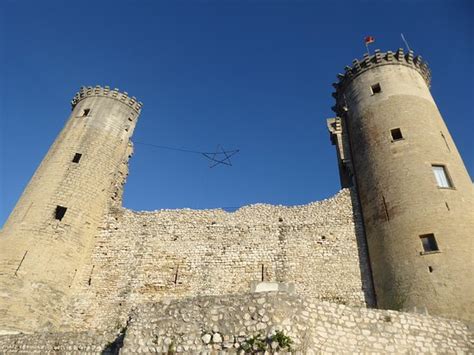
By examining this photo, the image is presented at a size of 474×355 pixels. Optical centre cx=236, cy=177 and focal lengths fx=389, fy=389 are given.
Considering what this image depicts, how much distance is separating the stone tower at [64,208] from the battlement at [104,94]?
2.0 inches

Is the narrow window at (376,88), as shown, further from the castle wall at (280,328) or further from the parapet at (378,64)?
→ the castle wall at (280,328)

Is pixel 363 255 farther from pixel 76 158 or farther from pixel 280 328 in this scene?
pixel 76 158

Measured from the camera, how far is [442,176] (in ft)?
44.7

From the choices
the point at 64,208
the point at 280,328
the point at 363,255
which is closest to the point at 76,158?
the point at 64,208

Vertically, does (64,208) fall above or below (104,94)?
below

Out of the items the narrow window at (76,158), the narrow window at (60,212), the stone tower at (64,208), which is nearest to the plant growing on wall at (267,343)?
the stone tower at (64,208)

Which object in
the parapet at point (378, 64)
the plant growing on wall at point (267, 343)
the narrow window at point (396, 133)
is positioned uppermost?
the parapet at point (378, 64)

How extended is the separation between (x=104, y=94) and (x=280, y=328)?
55.0ft

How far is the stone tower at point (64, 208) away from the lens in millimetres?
13062

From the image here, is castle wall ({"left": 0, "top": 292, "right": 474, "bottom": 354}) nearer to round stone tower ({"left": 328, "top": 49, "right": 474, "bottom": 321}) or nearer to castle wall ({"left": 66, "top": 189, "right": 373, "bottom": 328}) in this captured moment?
round stone tower ({"left": 328, "top": 49, "right": 474, "bottom": 321})

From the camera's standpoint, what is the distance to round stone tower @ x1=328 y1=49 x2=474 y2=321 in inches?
444

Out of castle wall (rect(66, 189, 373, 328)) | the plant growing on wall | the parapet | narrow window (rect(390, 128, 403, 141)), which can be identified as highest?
the parapet

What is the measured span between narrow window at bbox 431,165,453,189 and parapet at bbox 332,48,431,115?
5697mm

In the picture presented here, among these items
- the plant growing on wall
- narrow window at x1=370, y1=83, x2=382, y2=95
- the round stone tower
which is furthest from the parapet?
the plant growing on wall
